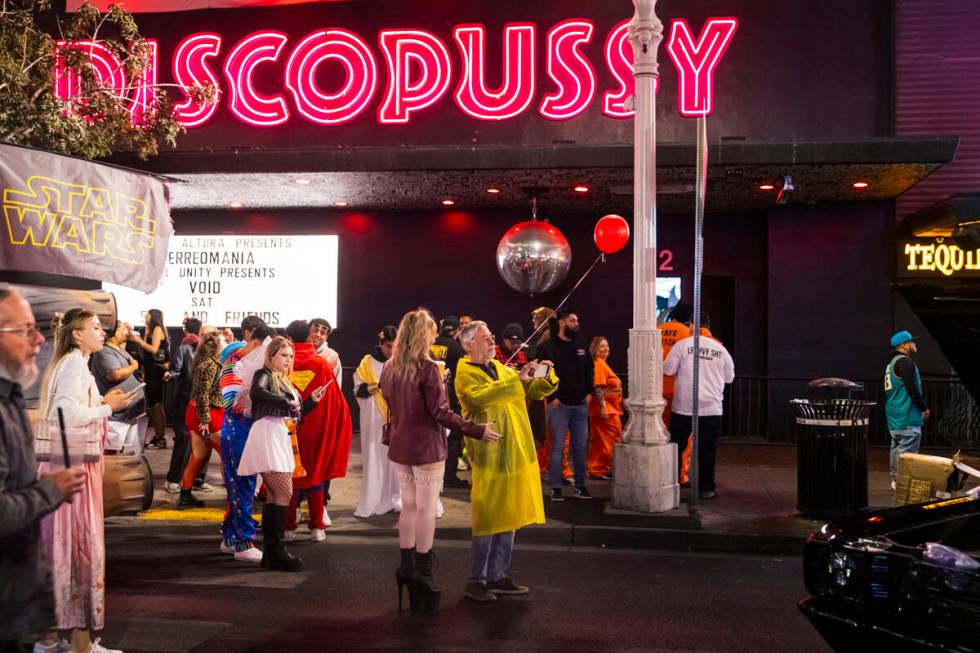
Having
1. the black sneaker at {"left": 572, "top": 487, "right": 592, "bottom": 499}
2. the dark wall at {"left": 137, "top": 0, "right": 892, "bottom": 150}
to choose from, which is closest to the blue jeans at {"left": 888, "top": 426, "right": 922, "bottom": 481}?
the black sneaker at {"left": 572, "top": 487, "right": 592, "bottom": 499}

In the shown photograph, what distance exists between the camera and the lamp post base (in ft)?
28.8

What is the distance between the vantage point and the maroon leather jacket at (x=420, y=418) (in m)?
6.17

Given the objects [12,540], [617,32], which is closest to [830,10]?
[617,32]

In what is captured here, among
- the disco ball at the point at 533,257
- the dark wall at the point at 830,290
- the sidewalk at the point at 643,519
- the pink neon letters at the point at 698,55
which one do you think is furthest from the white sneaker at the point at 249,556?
the dark wall at the point at 830,290

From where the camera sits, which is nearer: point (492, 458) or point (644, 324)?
point (492, 458)

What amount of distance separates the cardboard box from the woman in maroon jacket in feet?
11.6

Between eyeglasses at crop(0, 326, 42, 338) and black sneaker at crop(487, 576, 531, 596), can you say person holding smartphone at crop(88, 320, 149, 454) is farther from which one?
eyeglasses at crop(0, 326, 42, 338)

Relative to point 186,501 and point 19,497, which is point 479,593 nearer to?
point 19,497

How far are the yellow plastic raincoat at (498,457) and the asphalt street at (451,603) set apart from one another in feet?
2.04

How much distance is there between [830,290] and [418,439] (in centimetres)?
1006

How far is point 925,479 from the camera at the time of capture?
7.23 m

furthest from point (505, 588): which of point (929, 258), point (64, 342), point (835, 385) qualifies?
point (929, 258)

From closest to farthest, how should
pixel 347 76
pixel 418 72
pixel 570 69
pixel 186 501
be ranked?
pixel 186 501, pixel 570 69, pixel 418 72, pixel 347 76

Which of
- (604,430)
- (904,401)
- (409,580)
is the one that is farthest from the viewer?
(604,430)
